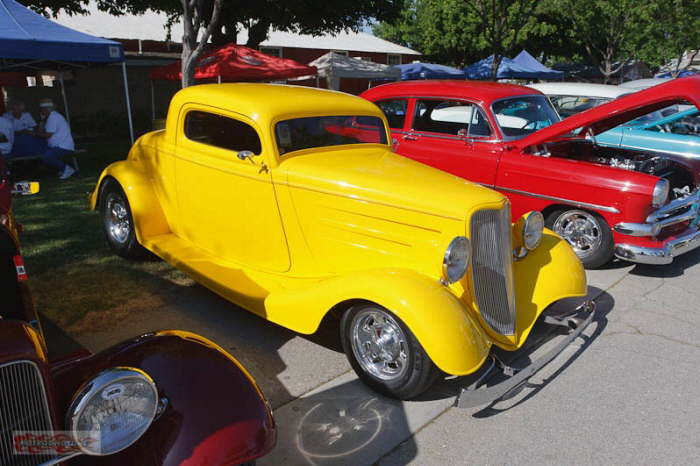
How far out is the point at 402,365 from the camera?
3154mm

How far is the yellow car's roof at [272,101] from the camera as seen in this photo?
12.7 feet

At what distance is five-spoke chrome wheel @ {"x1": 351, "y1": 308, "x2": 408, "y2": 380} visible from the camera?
3115 millimetres

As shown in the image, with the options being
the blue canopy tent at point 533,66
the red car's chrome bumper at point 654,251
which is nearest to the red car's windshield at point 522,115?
the red car's chrome bumper at point 654,251

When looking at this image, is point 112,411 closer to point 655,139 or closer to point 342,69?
point 655,139

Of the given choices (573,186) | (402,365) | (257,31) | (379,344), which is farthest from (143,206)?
(257,31)

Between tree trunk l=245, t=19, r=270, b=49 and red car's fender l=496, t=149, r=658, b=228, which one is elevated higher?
tree trunk l=245, t=19, r=270, b=49

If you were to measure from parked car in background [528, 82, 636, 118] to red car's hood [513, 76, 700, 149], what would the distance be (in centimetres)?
529

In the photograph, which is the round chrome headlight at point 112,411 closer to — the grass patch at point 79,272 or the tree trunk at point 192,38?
the grass patch at point 79,272

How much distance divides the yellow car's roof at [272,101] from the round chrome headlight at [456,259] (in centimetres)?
165

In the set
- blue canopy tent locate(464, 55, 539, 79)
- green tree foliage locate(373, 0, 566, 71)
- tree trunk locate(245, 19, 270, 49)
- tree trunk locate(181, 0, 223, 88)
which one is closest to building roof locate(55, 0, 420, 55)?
tree trunk locate(245, 19, 270, 49)

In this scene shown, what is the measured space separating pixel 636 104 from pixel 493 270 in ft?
8.79

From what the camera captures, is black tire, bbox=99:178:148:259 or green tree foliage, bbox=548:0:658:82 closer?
black tire, bbox=99:178:148:259

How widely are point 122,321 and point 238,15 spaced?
1247 centimetres

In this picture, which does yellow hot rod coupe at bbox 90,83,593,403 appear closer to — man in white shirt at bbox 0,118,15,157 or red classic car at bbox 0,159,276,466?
red classic car at bbox 0,159,276,466
